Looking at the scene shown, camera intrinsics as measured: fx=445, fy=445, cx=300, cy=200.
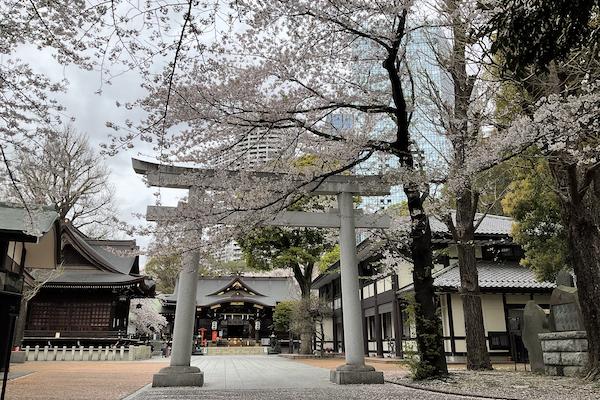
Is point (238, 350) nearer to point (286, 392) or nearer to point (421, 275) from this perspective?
point (286, 392)

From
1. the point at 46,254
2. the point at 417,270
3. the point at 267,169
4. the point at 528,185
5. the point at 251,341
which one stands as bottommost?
the point at 251,341

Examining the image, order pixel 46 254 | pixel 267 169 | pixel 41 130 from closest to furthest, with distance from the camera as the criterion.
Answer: pixel 41 130 → pixel 267 169 → pixel 46 254

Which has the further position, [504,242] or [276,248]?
[276,248]

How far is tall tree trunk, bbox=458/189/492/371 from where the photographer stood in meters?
10.9

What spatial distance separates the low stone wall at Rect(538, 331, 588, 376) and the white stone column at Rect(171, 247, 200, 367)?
745cm

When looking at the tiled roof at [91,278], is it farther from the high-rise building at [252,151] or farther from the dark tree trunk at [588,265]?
the dark tree trunk at [588,265]

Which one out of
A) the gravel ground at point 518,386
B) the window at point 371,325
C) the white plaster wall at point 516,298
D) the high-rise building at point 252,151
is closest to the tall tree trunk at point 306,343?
the window at point 371,325

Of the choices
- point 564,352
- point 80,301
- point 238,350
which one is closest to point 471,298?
point 564,352

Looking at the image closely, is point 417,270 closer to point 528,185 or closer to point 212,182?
point 212,182

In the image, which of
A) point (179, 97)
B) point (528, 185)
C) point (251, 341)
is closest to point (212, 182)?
point (179, 97)

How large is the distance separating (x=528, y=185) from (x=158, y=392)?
458 inches

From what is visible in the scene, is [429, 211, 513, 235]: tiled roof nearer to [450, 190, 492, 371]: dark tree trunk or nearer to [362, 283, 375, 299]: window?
[450, 190, 492, 371]: dark tree trunk

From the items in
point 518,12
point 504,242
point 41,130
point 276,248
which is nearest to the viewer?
point 518,12

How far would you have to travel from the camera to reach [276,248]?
871 inches
